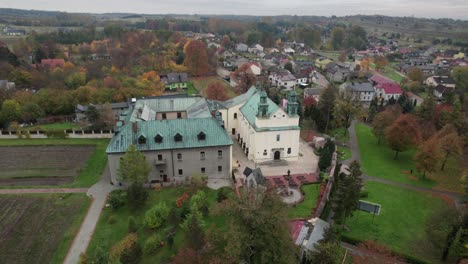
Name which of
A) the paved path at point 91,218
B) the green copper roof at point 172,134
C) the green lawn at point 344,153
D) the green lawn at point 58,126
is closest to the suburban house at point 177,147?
the green copper roof at point 172,134

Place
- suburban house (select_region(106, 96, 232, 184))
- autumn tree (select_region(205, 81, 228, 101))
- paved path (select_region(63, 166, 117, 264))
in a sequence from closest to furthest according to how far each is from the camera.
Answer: paved path (select_region(63, 166, 117, 264)), suburban house (select_region(106, 96, 232, 184)), autumn tree (select_region(205, 81, 228, 101))

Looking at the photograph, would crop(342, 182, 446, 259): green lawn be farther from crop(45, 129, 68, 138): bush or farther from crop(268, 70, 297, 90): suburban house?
crop(268, 70, 297, 90): suburban house

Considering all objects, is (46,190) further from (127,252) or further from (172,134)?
(127,252)

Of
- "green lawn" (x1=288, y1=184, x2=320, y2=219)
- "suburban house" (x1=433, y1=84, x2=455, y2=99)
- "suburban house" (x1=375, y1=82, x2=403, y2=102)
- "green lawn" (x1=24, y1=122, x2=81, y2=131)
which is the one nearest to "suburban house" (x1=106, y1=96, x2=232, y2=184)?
"green lawn" (x1=288, y1=184, x2=320, y2=219)

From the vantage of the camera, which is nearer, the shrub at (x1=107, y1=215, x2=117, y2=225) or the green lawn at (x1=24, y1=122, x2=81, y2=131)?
the shrub at (x1=107, y1=215, x2=117, y2=225)

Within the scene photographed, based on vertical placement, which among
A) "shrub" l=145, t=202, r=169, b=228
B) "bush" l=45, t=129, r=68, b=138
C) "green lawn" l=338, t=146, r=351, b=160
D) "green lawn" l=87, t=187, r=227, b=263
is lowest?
"green lawn" l=338, t=146, r=351, b=160

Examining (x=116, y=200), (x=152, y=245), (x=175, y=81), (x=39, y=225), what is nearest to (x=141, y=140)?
(x=116, y=200)

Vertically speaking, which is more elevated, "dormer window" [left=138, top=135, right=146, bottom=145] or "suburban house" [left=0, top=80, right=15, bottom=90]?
"dormer window" [left=138, top=135, right=146, bottom=145]

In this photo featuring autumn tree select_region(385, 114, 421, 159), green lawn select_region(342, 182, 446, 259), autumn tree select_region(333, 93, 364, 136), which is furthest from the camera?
autumn tree select_region(333, 93, 364, 136)
